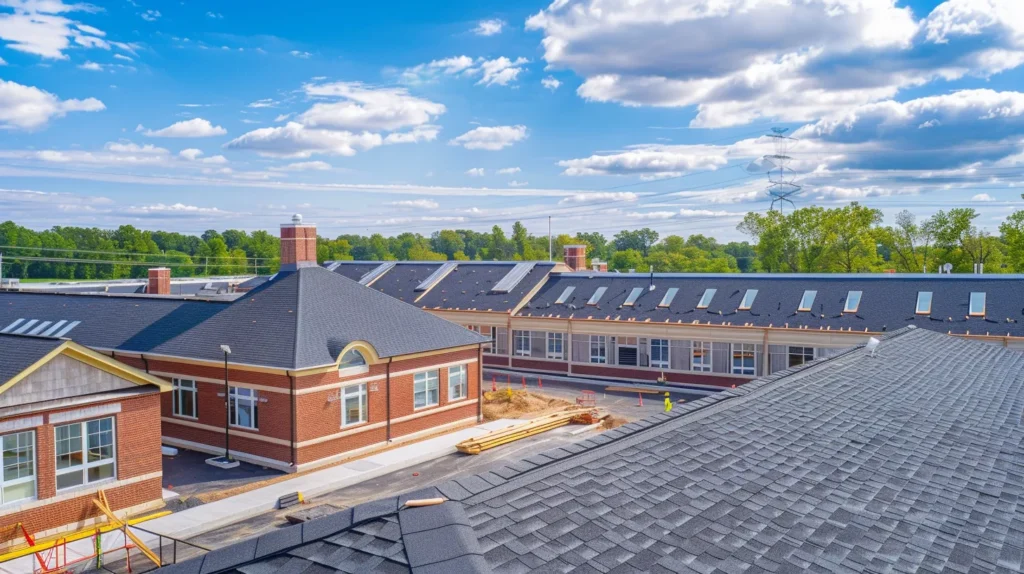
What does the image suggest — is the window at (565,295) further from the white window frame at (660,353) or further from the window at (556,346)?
the white window frame at (660,353)

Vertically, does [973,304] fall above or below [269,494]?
above

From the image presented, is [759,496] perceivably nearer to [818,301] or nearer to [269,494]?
[269,494]

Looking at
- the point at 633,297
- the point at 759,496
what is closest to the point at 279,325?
the point at 633,297

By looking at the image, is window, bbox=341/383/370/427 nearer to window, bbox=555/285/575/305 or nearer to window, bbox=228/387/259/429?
window, bbox=228/387/259/429

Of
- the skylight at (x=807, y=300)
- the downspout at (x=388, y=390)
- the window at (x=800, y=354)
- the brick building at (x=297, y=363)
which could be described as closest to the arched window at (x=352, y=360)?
the brick building at (x=297, y=363)

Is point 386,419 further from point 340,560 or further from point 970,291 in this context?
point 970,291

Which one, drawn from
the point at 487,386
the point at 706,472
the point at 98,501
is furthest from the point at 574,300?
the point at 706,472
